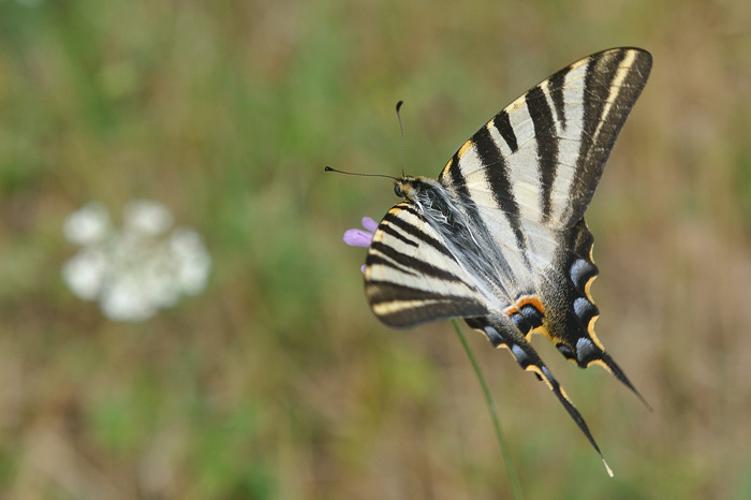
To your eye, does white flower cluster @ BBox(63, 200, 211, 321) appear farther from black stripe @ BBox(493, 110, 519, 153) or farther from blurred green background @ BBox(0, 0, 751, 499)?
black stripe @ BBox(493, 110, 519, 153)

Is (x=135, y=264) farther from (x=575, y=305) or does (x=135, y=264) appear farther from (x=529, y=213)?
(x=575, y=305)

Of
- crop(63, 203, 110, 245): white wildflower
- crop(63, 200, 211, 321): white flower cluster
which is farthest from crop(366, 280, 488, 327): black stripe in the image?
crop(63, 203, 110, 245): white wildflower

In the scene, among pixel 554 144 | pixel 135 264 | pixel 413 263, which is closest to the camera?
pixel 413 263

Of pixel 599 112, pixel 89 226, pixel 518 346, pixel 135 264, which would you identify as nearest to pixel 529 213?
pixel 599 112

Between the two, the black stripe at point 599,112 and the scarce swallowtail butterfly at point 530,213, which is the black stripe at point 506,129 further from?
the black stripe at point 599,112

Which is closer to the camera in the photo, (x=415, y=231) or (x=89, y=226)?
(x=415, y=231)

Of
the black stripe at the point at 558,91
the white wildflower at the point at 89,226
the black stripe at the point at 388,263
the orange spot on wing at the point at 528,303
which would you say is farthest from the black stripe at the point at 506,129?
the white wildflower at the point at 89,226
